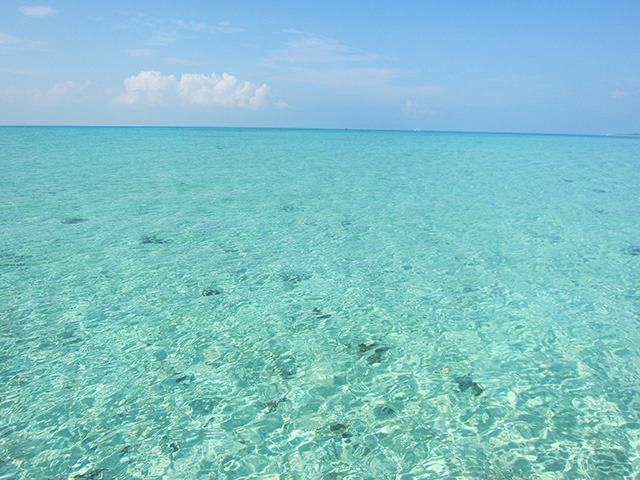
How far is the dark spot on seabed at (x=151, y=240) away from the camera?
→ 33.1ft

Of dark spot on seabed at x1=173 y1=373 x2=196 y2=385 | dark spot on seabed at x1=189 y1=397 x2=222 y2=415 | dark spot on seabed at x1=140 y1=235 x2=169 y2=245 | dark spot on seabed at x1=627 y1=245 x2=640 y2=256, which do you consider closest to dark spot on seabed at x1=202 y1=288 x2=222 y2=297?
dark spot on seabed at x1=173 y1=373 x2=196 y2=385

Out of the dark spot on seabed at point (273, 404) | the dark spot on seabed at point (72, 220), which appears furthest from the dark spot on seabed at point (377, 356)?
the dark spot on seabed at point (72, 220)

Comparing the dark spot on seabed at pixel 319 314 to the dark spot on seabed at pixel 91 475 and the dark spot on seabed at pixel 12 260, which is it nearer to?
the dark spot on seabed at pixel 91 475

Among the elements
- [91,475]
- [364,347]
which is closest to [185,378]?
[91,475]

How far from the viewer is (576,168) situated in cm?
2989

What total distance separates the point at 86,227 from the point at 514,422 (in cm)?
1144

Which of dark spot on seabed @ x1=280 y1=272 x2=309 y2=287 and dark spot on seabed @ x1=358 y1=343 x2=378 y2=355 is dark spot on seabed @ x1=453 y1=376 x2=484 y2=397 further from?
dark spot on seabed @ x1=280 y1=272 x2=309 y2=287

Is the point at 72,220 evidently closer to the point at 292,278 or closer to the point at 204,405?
the point at 292,278

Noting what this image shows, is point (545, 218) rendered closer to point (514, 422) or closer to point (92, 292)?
point (514, 422)

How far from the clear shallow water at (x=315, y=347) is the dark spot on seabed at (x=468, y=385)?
24mm

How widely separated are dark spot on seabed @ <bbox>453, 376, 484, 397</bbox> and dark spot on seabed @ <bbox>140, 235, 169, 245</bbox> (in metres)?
7.92

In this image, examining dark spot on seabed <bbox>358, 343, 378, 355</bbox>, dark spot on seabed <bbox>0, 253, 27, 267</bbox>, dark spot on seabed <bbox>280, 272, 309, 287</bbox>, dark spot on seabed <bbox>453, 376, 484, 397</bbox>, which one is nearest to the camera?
dark spot on seabed <bbox>453, 376, 484, 397</bbox>

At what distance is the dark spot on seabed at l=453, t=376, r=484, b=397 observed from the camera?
4883 mm

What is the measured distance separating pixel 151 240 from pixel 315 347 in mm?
6450
